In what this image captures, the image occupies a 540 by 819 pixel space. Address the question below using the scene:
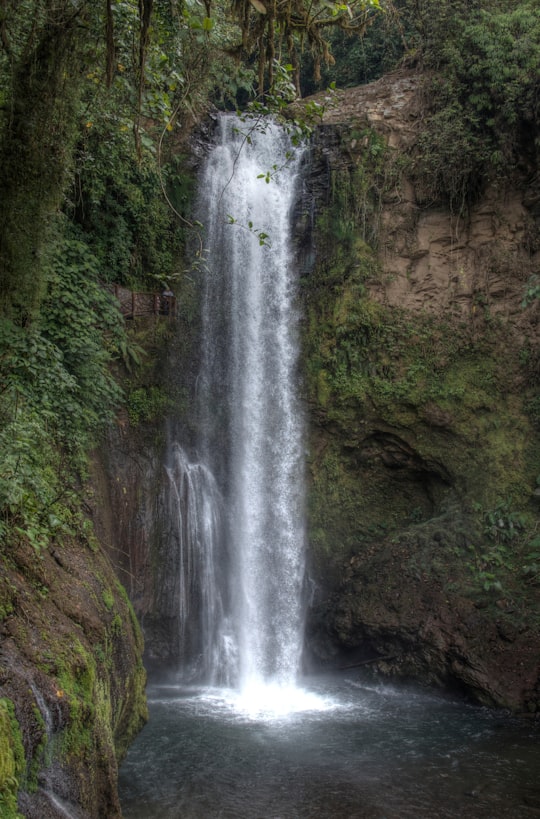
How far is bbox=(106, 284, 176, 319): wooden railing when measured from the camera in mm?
12531

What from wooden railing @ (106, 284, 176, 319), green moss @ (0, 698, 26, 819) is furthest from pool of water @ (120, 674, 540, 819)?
wooden railing @ (106, 284, 176, 319)

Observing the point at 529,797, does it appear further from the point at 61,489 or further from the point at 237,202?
the point at 237,202

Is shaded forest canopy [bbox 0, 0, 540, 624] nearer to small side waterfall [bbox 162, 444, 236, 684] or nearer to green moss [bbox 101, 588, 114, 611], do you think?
green moss [bbox 101, 588, 114, 611]

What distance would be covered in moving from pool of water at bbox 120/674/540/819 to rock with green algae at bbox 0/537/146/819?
89cm

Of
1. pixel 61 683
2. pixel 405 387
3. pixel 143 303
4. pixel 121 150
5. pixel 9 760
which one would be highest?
pixel 121 150

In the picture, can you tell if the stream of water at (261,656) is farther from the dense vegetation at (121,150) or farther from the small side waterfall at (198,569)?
the dense vegetation at (121,150)

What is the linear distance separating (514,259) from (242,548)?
7.83 meters

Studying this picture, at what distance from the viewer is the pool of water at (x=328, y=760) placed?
698 centimetres

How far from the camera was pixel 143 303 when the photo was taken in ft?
42.3

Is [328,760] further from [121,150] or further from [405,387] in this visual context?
[121,150]

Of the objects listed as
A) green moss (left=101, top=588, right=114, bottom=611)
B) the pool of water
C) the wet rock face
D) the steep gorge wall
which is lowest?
the pool of water

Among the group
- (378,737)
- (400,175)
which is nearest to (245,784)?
(378,737)

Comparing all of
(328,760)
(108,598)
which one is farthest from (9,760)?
(328,760)

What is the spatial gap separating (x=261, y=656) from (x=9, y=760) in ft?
26.1
